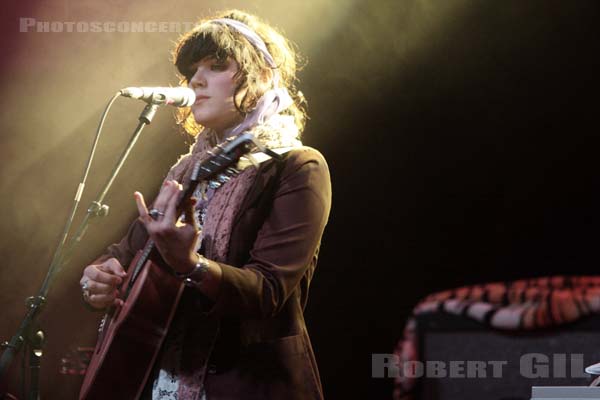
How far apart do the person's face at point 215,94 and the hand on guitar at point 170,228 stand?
0.61 m

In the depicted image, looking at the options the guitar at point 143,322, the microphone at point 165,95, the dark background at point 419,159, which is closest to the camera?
the guitar at point 143,322

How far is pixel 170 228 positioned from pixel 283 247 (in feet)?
1.23

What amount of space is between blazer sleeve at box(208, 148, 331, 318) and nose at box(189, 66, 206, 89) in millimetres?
403

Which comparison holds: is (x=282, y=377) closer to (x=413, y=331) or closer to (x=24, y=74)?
(x=413, y=331)

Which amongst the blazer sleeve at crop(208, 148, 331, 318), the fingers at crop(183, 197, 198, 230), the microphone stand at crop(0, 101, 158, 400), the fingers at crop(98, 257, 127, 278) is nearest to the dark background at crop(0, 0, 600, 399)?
the microphone stand at crop(0, 101, 158, 400)

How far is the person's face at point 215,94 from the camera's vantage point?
2375 mm

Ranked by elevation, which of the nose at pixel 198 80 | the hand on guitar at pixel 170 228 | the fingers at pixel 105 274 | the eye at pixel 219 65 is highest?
the eye at pixel 219 65

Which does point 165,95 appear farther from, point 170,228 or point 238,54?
point 170,228

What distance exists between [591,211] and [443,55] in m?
0.82

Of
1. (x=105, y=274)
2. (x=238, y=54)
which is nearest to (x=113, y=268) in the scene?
(x=105, y=274)

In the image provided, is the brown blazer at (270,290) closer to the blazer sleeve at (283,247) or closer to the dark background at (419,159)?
the blazer sleeve at (283,247)

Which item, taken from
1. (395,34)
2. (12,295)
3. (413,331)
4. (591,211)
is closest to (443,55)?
(395,34)

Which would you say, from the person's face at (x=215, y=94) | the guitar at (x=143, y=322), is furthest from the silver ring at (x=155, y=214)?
the person's face at (x=215, y=94)

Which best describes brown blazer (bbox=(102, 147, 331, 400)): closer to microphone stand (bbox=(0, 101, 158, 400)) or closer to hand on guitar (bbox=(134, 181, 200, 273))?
hand on guitar (bbox=(134, 181, 200, 273))
